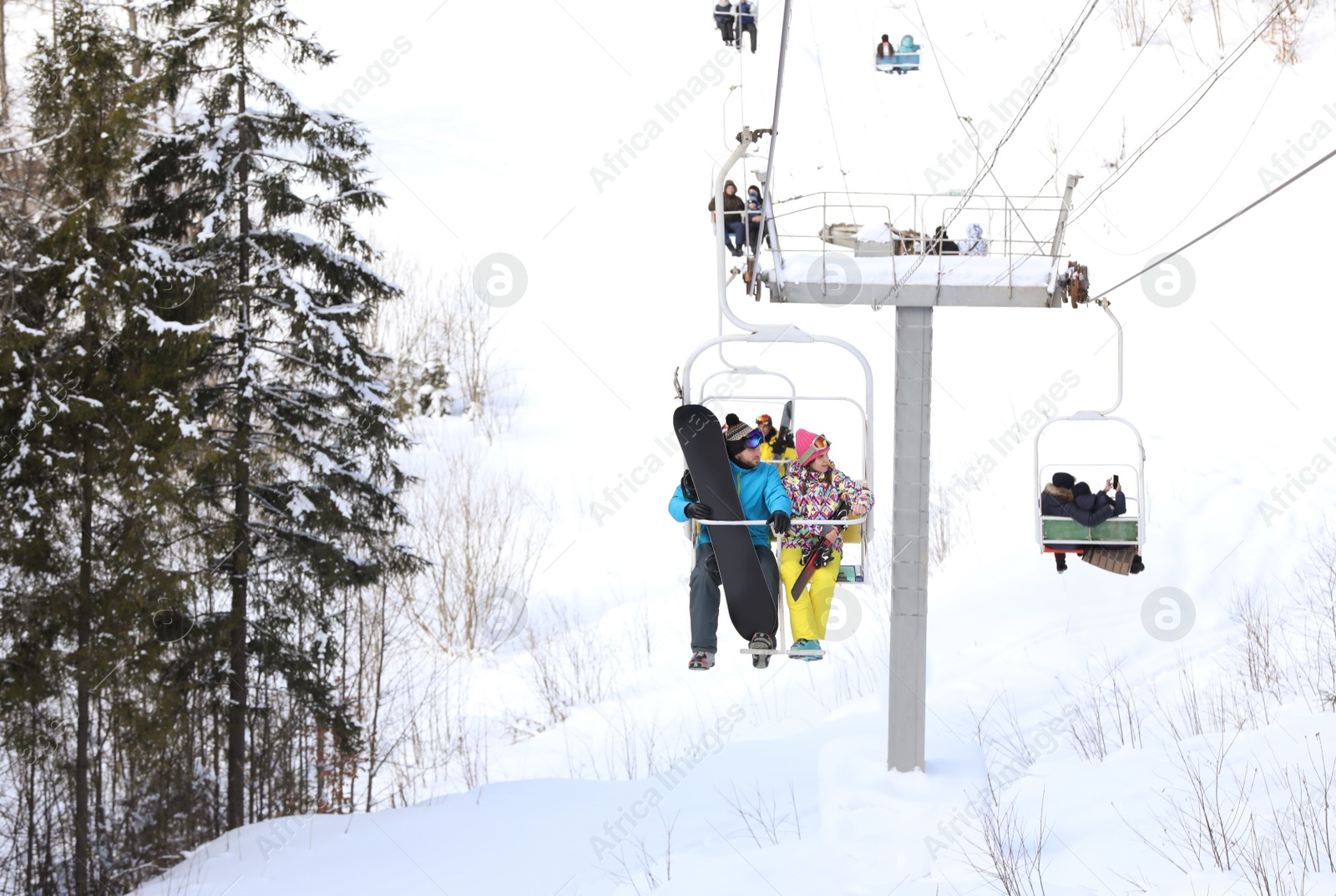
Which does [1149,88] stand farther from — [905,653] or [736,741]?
[905,653]

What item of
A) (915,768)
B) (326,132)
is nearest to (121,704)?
(326,132)

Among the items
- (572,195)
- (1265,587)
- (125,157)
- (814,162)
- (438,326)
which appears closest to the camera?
(125,157)

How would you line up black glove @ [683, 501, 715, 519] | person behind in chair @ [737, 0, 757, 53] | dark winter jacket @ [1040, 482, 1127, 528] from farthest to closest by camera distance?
dark winter jacket @ [1040, 482, 1127, 528] → black glove @ [683, 501, 715, 519] → person behind in chair @ [737, 0, 757, 53]

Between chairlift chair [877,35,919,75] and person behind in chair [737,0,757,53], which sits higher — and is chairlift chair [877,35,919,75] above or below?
above

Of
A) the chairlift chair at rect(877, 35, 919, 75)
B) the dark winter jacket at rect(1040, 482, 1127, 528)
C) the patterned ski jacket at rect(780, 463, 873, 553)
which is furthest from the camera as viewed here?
the chairlift chair at rect(877, 35, 919, 75)

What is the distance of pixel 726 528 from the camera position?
5.94 m

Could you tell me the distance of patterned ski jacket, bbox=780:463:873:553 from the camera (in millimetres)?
5871

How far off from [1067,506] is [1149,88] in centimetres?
2018

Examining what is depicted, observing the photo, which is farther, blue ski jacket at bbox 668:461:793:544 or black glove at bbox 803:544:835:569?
black glove at bbox 803:544:835:569

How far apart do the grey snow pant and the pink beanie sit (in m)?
0.56

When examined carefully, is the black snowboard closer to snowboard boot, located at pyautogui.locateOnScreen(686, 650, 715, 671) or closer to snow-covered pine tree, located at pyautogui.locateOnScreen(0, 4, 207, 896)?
snowboard boot, located at pyautogui.locateOnScreen(686, 650, 715, 671)

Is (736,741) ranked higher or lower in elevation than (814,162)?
lower

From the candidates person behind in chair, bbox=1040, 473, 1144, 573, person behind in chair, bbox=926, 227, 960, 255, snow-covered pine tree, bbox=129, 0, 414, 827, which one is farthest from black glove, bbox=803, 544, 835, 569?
snow-covered pine tree, bbox=129, 0, 414, 827

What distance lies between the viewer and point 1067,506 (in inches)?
293
